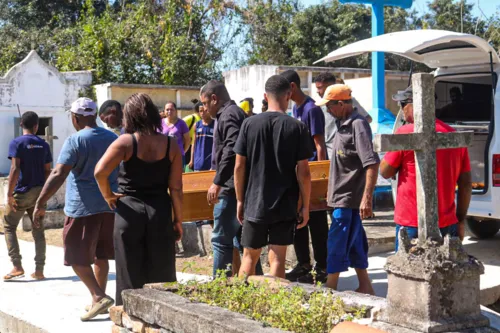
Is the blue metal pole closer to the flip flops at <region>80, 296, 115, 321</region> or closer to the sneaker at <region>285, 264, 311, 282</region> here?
the sneaker at <region>285, 264, 311, 282</region>

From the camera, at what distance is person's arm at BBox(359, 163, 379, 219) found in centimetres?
555

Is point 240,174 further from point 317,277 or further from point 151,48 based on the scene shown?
point 151,48

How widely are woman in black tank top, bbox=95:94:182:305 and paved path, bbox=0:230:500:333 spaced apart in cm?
80

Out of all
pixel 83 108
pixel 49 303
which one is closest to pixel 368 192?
pixel 83 108

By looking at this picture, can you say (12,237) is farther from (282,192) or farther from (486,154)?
(486,154)

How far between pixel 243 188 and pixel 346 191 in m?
0.92

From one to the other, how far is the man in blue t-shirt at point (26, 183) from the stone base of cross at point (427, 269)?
497 centimetres

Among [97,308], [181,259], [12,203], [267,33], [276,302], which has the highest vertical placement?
[267,33]

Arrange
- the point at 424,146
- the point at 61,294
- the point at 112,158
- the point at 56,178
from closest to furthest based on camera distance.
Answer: the point at 424,146
the point at 112,158
the point at 56,178
the point at 61,294

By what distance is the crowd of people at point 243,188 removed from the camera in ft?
17.0

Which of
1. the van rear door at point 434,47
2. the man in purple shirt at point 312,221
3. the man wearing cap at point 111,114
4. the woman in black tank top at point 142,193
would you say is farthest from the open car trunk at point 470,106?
the woman in black tank top at point 142,193

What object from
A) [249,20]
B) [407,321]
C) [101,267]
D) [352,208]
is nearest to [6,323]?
[101,267]

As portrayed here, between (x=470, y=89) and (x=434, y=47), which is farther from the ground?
(x=434, y=47)

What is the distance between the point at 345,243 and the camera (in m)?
5.84
